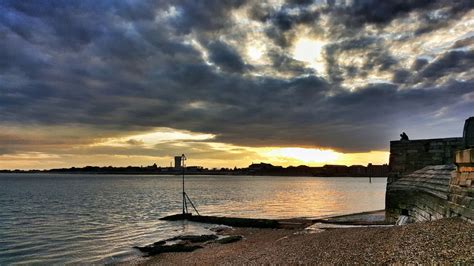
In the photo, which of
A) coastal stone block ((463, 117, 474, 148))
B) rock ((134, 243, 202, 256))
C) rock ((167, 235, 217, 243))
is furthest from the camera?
rock ((167, 235, 217, 243))

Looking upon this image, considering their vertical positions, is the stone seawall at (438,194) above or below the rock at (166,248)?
above

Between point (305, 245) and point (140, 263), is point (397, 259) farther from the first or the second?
point (140, 263)

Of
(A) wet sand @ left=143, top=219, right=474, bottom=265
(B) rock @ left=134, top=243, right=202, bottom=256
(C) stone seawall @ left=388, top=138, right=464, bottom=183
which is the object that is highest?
(C) stone seawall @ left=388, top=138, right=464, bottom=183

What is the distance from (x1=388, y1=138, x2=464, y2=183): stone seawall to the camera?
26.5 m

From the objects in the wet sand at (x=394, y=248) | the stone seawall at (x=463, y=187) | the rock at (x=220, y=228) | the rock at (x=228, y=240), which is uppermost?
the stone seawall at (x=463, y=187)

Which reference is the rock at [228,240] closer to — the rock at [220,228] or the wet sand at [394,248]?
the rock at [220,228]

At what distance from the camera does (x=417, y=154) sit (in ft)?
93.4

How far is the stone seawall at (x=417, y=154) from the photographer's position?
26531 mm

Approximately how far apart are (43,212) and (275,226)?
36.2 m

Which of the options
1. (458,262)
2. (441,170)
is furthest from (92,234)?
(458,262)

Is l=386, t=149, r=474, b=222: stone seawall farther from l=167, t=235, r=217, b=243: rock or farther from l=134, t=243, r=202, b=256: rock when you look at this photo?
l=134, t=243, r=202, b=256: rock

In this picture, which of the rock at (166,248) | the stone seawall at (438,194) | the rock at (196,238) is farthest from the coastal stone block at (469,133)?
the rock at (196,238)

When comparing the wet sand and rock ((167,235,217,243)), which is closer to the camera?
the wet sand

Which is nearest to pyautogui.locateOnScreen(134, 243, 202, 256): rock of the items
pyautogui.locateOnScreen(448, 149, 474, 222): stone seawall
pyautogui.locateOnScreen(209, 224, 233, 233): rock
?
pyautogui.locateOnScreen(209, 224, 233, 233): rock
